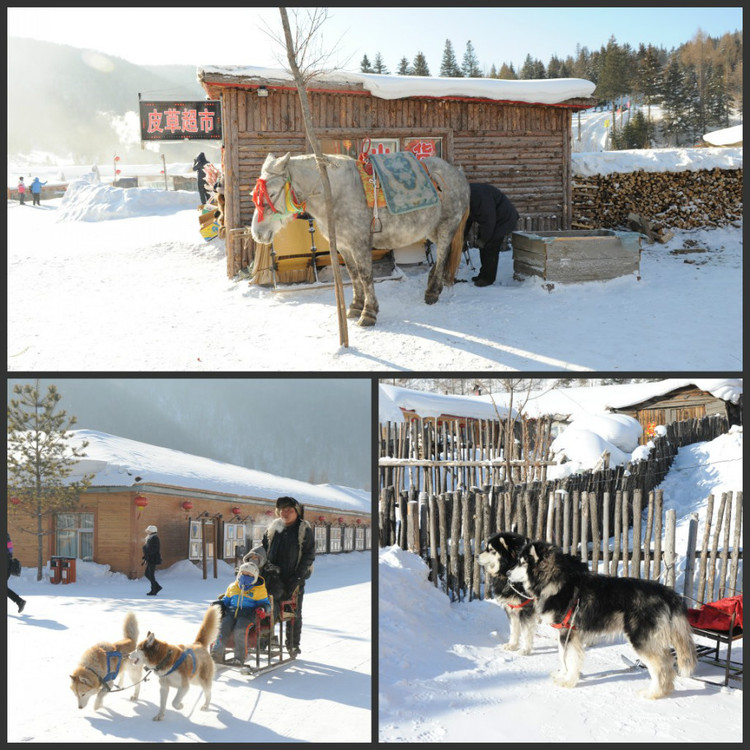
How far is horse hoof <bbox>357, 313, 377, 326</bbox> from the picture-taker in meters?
9.47

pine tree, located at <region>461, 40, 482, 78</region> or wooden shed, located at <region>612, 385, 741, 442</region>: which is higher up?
pine tree, located at <region>461, 40, 482, 78</region>

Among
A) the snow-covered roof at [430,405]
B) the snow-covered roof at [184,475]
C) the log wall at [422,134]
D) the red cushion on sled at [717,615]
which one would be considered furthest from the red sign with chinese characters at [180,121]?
the red cushion on sled at [717,615]

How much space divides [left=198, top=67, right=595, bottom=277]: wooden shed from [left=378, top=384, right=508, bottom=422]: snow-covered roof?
4.36 metres

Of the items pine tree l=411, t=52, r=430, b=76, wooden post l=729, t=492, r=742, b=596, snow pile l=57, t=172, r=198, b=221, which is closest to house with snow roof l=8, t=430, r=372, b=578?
wooden post l=729, t=492, r=742, b=596

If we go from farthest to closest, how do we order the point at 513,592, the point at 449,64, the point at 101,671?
the point at 449,64, the point at 513,592, the point at 101,671

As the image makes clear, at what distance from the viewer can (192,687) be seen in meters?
→ 5.17

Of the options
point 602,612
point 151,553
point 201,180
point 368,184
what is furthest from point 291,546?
point 201,180

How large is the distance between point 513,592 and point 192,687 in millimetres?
2255

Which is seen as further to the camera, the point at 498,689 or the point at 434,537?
the point at 434,537

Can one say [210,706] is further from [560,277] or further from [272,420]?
[560,277]

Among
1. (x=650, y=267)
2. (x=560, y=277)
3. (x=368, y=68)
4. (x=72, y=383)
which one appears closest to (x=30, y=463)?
(x=72, y=383)

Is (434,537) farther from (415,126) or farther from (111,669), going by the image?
(415,126)

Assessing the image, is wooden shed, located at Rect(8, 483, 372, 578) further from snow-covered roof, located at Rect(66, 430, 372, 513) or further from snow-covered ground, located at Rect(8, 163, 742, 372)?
snow-covered ground, located at Rect(8, 163, 742, 372)

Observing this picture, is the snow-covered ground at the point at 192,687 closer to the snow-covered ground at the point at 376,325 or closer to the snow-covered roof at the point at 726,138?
the snow-covered ground at the point at 376,325
